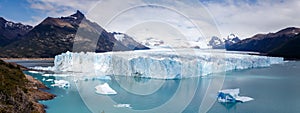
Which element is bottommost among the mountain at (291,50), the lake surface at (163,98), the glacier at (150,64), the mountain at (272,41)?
the lake surface at (163,98)

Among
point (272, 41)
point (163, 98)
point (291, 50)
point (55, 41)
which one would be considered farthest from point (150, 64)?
point (272, 41)

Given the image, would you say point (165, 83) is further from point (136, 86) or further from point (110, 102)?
point (110, 102)

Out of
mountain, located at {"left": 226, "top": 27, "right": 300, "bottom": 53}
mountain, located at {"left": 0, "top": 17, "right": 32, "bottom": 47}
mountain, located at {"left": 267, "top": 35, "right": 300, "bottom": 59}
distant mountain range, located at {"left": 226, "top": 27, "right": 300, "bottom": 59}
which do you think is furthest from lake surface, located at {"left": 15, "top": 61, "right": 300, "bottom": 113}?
mountain, located at {"left": 0, "top": 17, "right": 32, "bottom": 47}

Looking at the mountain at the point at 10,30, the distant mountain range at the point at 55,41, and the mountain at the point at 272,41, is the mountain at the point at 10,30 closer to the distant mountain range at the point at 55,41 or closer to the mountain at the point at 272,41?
the distant mountain range at the point at 55,41

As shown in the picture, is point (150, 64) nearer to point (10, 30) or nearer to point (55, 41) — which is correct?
point (55, 41)

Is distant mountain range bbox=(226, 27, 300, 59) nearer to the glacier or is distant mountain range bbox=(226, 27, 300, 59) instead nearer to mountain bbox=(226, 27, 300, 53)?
mountain bbox=(226, 27, 300, 53)

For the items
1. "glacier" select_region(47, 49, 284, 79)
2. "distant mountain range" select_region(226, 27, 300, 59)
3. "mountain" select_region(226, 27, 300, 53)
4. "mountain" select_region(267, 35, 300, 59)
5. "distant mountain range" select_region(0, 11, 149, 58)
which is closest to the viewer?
"glacier" select_region(47, 49, 284, 79)

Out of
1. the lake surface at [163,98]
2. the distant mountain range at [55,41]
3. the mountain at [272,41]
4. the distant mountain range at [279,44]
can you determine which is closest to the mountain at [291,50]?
the distant mountain range at [279,44]
